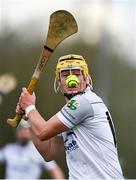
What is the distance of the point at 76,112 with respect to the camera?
4.84m

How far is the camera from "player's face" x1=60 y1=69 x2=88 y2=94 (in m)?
4.89

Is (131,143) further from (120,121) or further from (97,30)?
(97,30)

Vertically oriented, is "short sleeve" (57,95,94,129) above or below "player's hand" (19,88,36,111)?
below

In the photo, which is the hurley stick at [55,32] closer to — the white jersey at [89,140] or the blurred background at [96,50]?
the white jersey at [89,140]

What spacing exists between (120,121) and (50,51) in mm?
8035

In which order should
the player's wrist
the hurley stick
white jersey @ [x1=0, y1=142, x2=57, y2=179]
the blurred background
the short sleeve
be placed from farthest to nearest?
the blurred background → white jersey @ [x1=0, y1=142, x2=57, y2=179] → the hurley stick → the player's wrist → the short sleeve

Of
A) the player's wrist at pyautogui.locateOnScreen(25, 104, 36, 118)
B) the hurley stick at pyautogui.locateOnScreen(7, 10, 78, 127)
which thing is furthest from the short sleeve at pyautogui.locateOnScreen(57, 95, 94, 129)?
the hurley stick at pyautogui.locateOnScreen(7, 10, 78, 127)

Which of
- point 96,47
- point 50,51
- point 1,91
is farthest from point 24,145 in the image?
point 50,51

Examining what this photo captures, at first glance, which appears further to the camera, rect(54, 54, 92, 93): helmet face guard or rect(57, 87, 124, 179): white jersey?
rect(54, 54, 92, 93): helmet face guard

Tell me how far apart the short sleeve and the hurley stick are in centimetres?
41

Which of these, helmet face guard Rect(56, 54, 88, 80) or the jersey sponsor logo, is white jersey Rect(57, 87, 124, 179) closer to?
the jersey sponsor logo

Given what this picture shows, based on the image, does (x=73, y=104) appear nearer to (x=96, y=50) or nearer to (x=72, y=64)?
(x=72, y=64)

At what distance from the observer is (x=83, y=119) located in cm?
486

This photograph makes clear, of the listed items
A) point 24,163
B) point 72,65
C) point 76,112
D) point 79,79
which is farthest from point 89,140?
point 24,163
